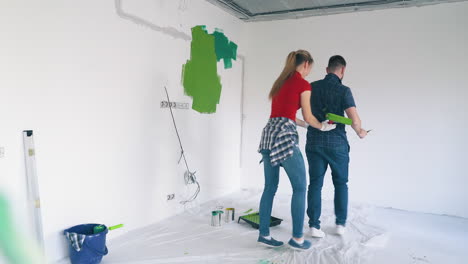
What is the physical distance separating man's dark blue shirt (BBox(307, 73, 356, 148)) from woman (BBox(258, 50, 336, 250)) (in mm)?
272

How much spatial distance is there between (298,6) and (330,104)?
5.23ft

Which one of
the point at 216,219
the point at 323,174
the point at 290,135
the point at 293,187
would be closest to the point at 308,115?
the point at 290,135

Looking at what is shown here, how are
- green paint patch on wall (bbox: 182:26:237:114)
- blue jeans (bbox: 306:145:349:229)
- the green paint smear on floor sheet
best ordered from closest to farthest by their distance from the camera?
1. the green paint smear on floor sheet
2. blue jeans (bbox: 306:145:349:229)
3. green paint patch on wall (bbox: 182:26:237:114)

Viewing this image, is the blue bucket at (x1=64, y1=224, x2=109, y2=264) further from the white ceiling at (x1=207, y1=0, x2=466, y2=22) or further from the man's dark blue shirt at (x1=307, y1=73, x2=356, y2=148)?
the white ceiling at (x1=207, y1=0, x2=466, y2=22)

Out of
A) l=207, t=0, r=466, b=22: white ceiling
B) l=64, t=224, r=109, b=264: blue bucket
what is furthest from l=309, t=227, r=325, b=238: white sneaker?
l=207, t=0, r=466, b=22: white ceiling

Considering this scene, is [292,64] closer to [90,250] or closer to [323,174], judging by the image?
[323,174]

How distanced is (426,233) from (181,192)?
210 centimetres

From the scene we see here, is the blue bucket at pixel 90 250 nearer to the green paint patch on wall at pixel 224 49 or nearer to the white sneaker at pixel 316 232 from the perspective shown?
the white sneaker at pixel 316 232

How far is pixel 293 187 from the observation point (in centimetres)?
222

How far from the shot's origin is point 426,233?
2803 millimetres

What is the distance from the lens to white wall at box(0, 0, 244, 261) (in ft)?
5.97

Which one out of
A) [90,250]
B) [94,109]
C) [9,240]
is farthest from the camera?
[94,109]

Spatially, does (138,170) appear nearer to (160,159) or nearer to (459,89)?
(160,159)

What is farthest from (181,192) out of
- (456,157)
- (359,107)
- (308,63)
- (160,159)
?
(456,157)
